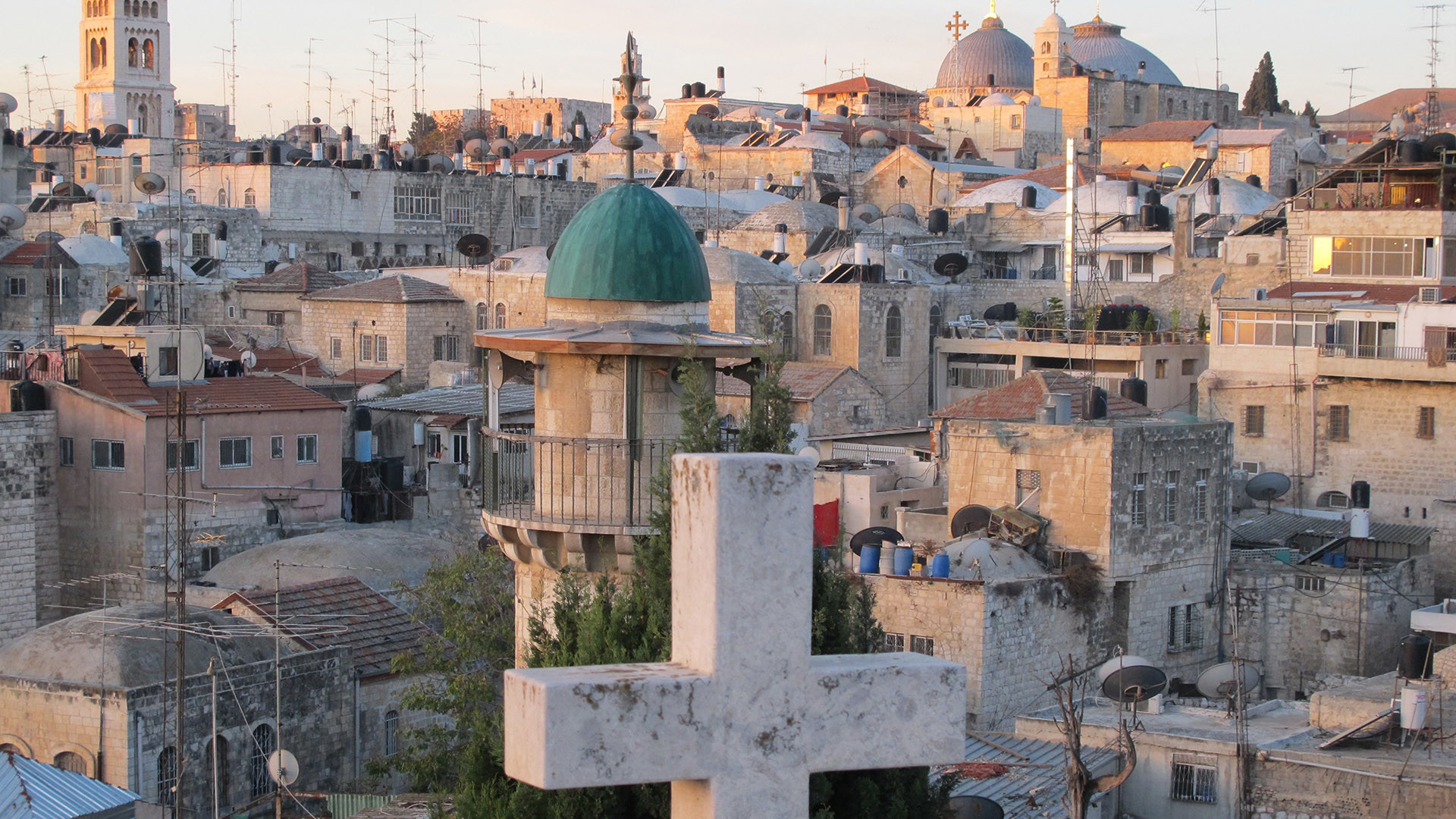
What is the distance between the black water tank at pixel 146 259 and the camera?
36.9 metres

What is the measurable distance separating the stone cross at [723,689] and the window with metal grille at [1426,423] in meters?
25.0

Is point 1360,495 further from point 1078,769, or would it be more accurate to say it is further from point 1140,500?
point 1078,769

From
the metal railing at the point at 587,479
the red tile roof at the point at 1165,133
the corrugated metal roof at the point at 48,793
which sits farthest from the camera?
the red tile roof at the point at 1165,133

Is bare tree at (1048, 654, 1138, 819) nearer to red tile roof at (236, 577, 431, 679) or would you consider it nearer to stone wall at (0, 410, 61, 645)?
red tile roof at (236, 577, 431, 679)

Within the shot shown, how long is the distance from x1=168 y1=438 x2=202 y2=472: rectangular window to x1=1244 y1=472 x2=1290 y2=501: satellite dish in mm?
14618

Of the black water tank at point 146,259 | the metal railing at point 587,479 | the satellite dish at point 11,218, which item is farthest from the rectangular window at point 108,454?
the satellite dish at point 11,218

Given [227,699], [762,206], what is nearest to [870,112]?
[762,206]

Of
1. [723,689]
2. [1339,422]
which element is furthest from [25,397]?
[723,689]

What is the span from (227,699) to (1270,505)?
16124 mm

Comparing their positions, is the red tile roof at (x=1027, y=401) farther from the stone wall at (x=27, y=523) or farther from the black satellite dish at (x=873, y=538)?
the stone wall at (x=27, y=523)

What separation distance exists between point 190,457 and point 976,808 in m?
14.4

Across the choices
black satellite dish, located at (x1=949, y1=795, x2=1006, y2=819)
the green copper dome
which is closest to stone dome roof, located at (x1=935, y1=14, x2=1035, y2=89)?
black satellite dish, located at (x1=949, y1=795, x2=1006, y2=819)

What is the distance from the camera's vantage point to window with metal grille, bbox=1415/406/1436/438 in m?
28.2

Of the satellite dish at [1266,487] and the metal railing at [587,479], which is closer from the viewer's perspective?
the metal railing at [587,479]
